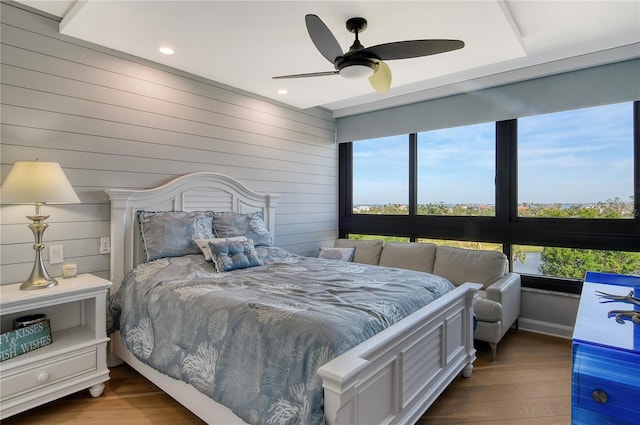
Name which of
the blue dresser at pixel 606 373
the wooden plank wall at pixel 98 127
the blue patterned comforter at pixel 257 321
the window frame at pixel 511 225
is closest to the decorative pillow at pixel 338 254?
the window frame at pixel 511 225

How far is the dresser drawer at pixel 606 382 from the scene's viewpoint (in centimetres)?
106

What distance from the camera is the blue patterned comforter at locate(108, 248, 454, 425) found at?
4.83 feet

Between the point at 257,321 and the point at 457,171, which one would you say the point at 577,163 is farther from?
the point at 257,321

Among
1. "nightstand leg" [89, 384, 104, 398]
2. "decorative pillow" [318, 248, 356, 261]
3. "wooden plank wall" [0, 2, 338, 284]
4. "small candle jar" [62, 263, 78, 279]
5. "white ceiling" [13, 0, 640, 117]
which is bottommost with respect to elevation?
"nightstand leg" [89, 384, 104, 398]

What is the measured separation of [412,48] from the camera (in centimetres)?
201

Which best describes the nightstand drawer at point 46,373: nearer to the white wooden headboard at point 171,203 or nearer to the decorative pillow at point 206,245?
the white wooden headboard at point 171,203

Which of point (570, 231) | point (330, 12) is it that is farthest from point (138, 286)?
point (570, 231)

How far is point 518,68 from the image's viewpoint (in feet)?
11.5

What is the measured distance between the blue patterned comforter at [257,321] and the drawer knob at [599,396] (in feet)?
2.80

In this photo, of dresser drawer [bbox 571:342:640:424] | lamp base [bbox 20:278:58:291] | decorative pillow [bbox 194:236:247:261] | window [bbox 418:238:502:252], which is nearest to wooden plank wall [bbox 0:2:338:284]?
lamp base [bbox 20:278:58:291]

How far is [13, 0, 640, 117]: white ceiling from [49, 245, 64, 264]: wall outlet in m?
Result: 1.61

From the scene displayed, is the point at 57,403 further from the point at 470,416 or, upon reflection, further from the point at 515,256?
the point at 515,256

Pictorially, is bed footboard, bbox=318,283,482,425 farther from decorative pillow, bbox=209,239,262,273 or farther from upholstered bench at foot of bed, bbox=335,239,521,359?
decorative pillow, bbox=209,239,262,273

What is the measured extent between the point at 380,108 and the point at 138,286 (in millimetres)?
3612
